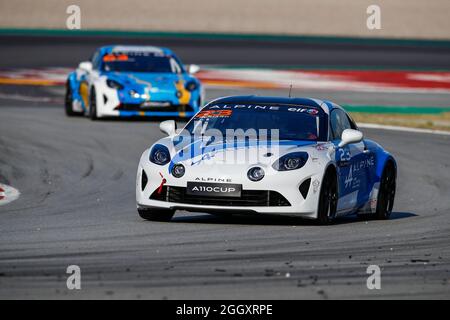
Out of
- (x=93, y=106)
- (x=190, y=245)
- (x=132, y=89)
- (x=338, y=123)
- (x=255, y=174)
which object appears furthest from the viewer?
(x=93, y=106)

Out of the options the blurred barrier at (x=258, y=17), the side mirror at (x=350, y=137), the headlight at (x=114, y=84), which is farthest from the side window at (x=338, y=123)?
the blurred barrier at (x=258, y=17)

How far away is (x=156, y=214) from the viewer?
1091 cm

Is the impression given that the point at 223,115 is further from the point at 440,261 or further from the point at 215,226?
the point at 440,261

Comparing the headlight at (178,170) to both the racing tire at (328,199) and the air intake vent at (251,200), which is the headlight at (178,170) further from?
the racing tire at (328,199)

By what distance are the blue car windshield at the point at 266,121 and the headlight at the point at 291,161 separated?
0.55 m

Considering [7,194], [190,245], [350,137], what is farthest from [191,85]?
[190,245]

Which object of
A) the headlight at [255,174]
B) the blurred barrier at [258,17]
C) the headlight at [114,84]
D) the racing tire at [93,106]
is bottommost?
the blurred barrier at [258,17]

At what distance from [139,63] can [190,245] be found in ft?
44.2

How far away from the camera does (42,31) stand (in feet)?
182

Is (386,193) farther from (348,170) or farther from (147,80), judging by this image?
(147,80)

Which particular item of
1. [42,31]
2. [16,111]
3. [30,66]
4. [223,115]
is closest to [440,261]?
[223,115]

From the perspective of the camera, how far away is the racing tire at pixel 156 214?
10.9 metres

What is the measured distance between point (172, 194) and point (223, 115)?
3.87 feet

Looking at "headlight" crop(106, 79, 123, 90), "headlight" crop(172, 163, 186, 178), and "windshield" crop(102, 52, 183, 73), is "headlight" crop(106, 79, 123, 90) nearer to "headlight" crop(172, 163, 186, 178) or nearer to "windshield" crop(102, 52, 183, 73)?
"windshield" crop(102, 52, 183, 73)
